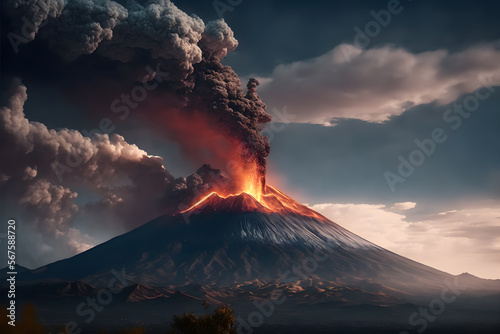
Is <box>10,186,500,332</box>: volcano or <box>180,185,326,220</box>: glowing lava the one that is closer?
<box>10,186,500,332</box>: volcano

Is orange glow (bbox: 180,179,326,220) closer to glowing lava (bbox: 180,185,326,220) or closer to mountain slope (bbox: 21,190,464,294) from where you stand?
glowing lava (bbox: 180,185,326,220)

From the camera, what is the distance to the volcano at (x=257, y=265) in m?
136

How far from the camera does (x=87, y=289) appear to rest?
141875 mm

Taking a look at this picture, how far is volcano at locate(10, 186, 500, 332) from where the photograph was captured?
136 meters

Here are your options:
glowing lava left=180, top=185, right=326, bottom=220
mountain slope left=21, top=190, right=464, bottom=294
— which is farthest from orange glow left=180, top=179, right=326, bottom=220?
mountain slope left=21, top=190, right=464, bottom=294

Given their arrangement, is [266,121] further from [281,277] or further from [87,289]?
[87,289]

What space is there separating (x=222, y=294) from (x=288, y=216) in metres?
52.2

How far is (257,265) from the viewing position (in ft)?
531

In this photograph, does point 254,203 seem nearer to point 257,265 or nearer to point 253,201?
point 253,201

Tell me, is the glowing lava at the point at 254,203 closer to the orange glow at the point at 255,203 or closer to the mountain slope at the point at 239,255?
the orange glow at the point at 255,203

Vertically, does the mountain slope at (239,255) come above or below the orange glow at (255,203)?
below

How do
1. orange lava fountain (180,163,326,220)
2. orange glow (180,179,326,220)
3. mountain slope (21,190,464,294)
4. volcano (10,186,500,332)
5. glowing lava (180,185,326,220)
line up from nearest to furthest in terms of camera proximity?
volcano (10,186,500,332) → mountain slope (21,190,464,294) → orange lava fountain (180,163,326,220) → orange glow (180,179,326,220) → glowing lava (180,185,326,220)

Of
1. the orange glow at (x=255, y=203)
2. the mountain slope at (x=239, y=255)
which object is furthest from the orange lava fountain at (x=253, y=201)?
the mountain slope at (x=239, y=255)

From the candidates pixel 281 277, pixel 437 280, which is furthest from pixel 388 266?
pixel 281 277
